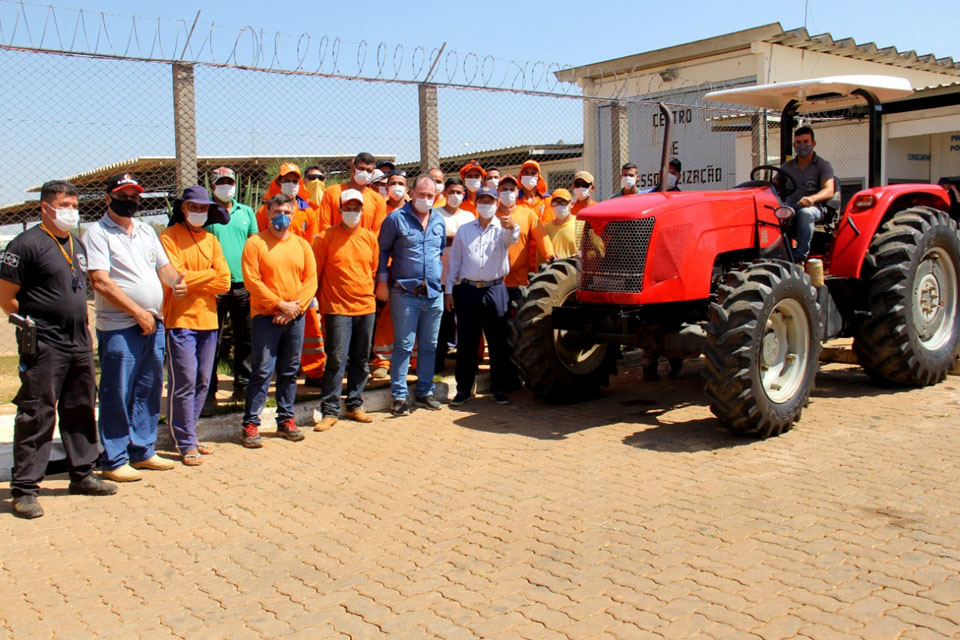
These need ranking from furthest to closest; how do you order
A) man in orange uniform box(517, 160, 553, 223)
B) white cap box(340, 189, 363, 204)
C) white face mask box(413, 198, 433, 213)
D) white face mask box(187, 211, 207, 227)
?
man in orange uniform box(517, 160, 553, 223) < white face mask box(413, 198, 433, 213) < white cap box(340, 189, 363, 204) < white face mask box(187, 211, 207, 227)

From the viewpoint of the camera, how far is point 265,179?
11.9 meters

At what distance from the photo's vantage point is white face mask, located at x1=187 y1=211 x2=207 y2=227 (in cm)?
650

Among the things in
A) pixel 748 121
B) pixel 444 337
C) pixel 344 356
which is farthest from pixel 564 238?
pixel 748 121

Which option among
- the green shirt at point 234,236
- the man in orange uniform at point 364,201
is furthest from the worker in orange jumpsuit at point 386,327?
the green shirt at point 234,236

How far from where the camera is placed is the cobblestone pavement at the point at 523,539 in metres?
3.79

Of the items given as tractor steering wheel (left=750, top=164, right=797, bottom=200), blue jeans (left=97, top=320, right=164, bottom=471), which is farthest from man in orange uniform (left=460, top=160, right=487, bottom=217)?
blue jeans (left=97, top=320, right=164, bottom=471)

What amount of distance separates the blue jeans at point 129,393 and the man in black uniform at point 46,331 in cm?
25

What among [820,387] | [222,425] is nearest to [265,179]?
[222,425]

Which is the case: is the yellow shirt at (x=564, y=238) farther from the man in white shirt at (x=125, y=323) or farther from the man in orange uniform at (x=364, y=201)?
the man in white shirt at (x=125, y=323)

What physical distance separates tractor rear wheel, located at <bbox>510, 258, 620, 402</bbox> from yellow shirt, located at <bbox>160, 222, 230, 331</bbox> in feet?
7.86

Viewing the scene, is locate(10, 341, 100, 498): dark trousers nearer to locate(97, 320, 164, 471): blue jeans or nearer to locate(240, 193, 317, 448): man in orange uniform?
locate(97, 320, 164, 471): blue jeans

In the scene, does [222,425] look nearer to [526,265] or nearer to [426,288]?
[426,288]

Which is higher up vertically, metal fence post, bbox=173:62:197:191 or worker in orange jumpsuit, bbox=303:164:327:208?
metal fence post, bbox=173:62:197:191

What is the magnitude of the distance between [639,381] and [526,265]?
1600 millimetres
